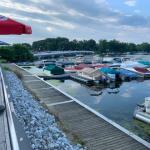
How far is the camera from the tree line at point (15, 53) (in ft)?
196

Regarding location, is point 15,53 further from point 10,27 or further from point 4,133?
point 4,133

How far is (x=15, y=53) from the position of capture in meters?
62.4

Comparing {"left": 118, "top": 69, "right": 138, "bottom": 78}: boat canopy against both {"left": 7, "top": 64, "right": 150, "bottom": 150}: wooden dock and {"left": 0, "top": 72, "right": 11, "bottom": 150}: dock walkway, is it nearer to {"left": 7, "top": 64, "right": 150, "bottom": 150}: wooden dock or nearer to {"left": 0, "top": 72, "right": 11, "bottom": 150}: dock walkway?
{"left": 7, "top": 64, "right": 150, "bottom": 150}: wooden dock

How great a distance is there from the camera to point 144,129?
622 inches

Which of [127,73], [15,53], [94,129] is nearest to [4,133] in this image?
[94,129]

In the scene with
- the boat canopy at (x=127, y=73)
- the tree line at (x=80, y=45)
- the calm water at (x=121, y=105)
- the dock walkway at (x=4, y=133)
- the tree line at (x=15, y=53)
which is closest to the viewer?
the dock walkway at (x=4, y=133)

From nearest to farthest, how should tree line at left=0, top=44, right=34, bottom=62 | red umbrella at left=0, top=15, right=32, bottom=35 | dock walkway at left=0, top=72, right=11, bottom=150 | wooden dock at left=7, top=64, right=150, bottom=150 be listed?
dock walkway at left=0, top=72, right=11, bottom=150
red umbrella at left=0, top=15, right=32, bottom=35
wooden dock at left=7, top=64, right=150, bottom=150
tree line at left=0, top=44, right=34, bottom=62

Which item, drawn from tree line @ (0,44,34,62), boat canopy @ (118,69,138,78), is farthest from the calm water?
tree line @ (0,44,34,62)

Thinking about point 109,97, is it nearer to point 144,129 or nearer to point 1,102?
point 144,129

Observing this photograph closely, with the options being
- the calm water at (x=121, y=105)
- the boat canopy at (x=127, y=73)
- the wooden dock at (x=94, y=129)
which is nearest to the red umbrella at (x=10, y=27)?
the wooden dock at (x=94, y=129)

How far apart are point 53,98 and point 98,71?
2141cm

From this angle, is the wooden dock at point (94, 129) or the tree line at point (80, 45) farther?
the tree line at point (80, 45)

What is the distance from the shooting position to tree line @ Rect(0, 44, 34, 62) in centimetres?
5959

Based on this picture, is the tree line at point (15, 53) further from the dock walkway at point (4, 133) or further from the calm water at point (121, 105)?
the dock walkway at point (4, 133)
